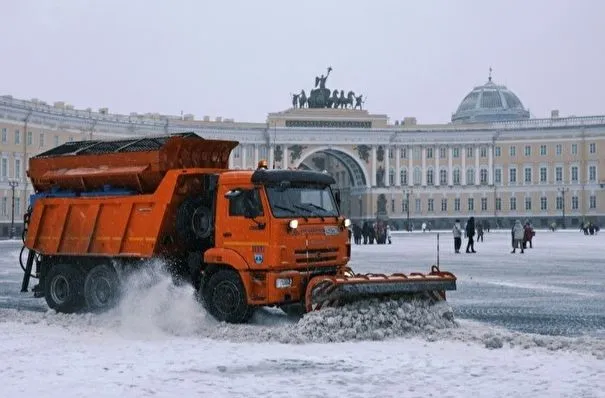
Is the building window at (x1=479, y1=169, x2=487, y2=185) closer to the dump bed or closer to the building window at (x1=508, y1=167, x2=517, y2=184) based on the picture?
the building window at (x1=508, y1=167, x2=517, y2=184)

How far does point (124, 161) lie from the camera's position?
15273 millimetres

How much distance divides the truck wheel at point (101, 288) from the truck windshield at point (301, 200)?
10.6 feet

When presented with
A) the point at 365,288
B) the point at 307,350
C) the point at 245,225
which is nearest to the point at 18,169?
the point at 245,225

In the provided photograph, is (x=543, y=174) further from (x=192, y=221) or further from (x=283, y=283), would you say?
(x=283, y=283)

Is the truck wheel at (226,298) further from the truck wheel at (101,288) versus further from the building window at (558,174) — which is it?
the building window at (558,174)

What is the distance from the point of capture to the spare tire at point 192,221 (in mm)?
14344

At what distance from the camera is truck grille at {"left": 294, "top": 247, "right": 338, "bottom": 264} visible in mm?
13469

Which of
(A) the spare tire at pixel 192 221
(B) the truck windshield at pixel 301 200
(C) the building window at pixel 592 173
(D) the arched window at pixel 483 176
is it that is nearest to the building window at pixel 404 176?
(D) the arched window at pixel 483 176

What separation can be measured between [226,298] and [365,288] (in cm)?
223

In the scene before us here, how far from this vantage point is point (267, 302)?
13141 millimetres

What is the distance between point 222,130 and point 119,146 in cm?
7734

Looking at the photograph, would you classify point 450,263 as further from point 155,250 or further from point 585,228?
point 585,228

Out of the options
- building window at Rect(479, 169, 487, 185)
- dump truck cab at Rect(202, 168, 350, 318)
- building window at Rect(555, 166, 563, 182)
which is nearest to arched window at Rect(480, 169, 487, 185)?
building window at Rect(479, 169, 487, 185)

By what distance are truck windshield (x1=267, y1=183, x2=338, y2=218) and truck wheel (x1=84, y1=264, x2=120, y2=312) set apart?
3.23 meters
